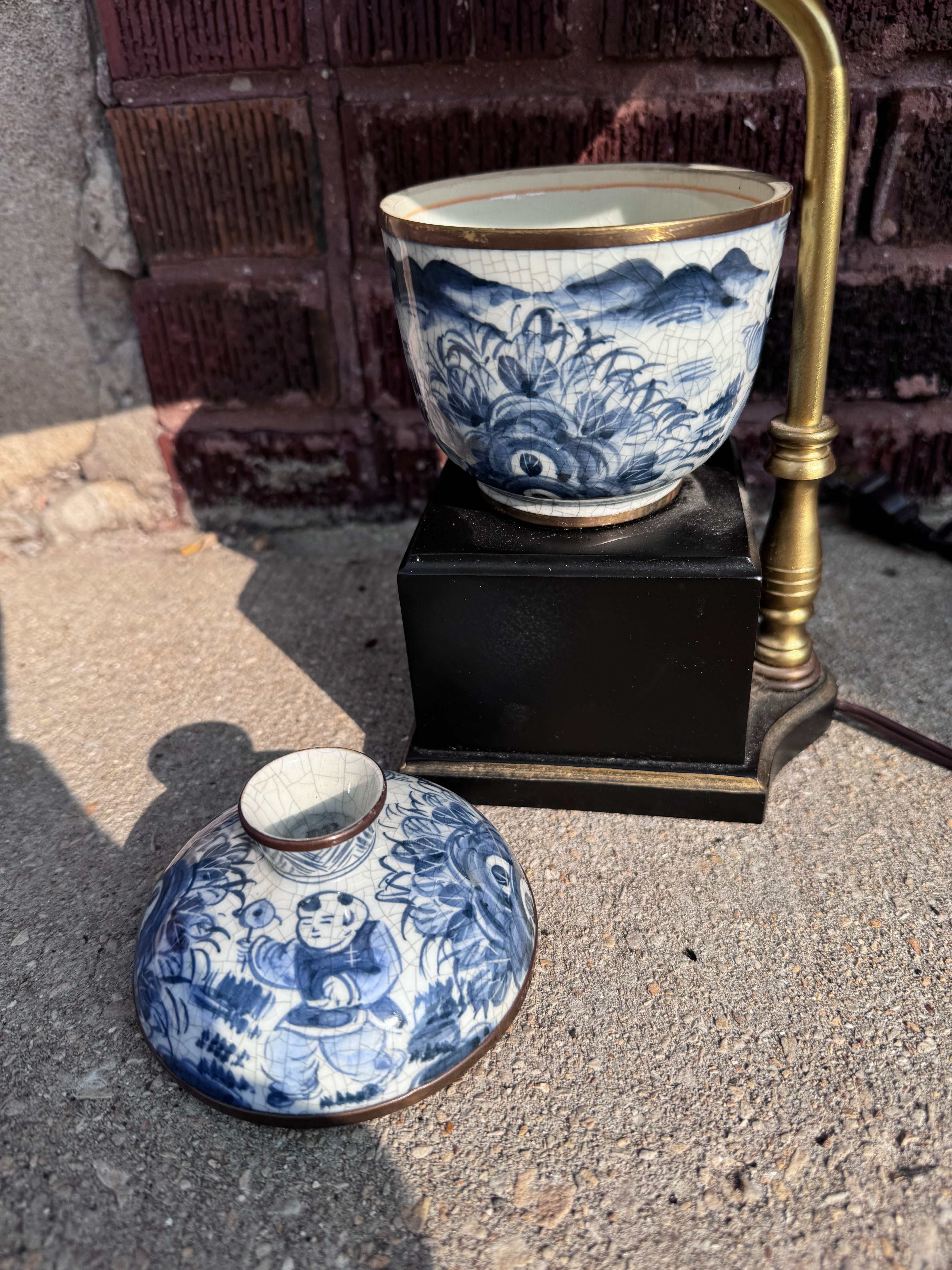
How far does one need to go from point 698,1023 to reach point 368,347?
1.24 m

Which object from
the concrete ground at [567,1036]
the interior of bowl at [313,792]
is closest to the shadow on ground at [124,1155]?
the concrete ground at [567,1036]

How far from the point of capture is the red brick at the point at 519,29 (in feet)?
4.65

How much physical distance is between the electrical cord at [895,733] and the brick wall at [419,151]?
61 cm

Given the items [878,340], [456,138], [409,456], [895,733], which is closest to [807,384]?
[895,733]

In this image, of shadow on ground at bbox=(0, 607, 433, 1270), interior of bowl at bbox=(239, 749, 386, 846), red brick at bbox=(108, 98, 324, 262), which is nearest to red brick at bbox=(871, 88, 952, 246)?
red brick at bbox=(108, 98, 324, 262)

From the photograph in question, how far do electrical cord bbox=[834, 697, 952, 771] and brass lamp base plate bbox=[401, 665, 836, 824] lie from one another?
83 millimetres

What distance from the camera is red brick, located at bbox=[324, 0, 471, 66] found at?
4.70ft

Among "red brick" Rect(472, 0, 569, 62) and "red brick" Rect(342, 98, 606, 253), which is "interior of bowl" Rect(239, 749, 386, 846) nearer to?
"red brick" Rect(342, 98, 606, 253)

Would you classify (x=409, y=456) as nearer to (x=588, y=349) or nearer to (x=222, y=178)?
(x=222, y=178)

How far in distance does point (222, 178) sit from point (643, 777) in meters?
1.20

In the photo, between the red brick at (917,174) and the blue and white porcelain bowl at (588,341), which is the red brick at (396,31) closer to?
the blue and white porcelain bowl at (588,341)

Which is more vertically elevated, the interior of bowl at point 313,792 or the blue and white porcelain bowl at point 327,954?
the interior of bowl at point 313,792

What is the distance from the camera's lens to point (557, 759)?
1223 millimetres

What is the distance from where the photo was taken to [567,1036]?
3.17 ft
